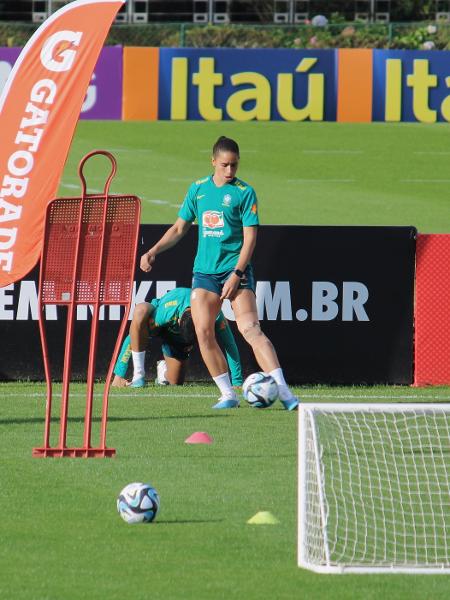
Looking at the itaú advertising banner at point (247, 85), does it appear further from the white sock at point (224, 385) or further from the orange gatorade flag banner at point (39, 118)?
the white sock at point (224, 385)

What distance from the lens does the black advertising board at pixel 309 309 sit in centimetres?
1459

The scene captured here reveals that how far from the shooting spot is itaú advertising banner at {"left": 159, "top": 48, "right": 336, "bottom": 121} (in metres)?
33.7

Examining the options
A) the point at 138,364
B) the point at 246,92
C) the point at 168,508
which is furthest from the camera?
the point at 246,92

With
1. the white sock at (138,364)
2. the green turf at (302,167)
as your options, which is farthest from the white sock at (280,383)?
the green turf at (302,167)

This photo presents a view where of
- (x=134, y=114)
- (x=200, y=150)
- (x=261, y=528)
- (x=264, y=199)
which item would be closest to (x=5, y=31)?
(x=134, y=114)

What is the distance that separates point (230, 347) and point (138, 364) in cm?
88

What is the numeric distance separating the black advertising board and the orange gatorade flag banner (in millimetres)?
922

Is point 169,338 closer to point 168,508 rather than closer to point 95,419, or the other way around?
point 95,419

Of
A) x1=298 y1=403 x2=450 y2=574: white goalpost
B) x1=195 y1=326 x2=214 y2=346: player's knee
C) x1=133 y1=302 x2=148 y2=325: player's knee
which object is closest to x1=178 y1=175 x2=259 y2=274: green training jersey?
x1=195 y1=326 x2=214 y2=346: player's knee

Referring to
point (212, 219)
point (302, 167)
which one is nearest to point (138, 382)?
point (212, 219)

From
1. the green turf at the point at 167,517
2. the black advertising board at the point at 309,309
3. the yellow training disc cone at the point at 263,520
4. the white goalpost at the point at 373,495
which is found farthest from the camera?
the black advertising board at the point at 309,309

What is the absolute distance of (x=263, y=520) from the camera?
820 cm

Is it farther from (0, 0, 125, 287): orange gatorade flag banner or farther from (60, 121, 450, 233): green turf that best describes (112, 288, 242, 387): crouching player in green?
(60, 121, 450, 233): green turf

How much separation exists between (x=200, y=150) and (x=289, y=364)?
19.3 metres
